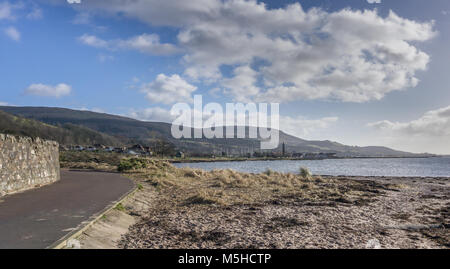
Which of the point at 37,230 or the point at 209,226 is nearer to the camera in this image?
the point at 37,230

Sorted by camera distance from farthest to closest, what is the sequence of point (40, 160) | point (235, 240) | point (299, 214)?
point (40, 160)
point (299, 214)
point (235, 240)

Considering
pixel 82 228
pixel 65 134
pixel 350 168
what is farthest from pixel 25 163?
pixel 65 134

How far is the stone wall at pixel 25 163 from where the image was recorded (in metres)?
10.7

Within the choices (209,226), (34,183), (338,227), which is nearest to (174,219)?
(209,226)

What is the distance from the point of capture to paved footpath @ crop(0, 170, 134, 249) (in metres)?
5.59

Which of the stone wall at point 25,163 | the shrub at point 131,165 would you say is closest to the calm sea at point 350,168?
the shrub at point 131,165

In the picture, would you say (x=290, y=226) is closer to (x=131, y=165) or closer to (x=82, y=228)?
(x=82, y=228)

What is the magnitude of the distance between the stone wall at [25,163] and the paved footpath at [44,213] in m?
0.65

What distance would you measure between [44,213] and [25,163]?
5889 millimetres

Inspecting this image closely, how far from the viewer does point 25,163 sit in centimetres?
1239

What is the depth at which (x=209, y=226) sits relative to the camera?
8.38 metres

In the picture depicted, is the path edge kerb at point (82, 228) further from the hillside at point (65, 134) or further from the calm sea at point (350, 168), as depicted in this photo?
the hillside at point (65, 134)
